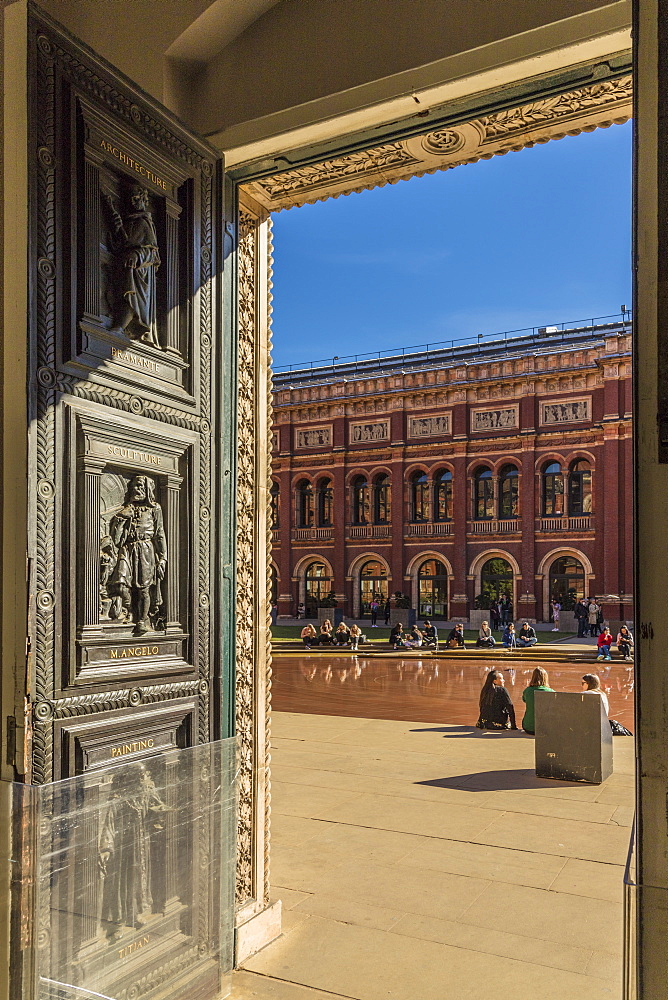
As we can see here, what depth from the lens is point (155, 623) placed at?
11.0 feet

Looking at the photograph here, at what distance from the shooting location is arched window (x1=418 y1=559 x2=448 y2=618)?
135ft

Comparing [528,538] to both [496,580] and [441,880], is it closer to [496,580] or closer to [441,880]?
[496,580]

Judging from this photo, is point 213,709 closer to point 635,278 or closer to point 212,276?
point 212,276

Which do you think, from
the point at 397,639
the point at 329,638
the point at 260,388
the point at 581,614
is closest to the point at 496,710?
the point at 260,388

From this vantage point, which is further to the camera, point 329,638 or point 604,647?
point 329,638

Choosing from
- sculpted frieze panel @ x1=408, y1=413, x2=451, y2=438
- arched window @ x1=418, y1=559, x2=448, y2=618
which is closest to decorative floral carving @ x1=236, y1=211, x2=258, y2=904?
arched window @ x1=418, y1=559, x2=448, y2=618

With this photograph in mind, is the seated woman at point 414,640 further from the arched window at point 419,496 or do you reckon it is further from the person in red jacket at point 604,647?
the arched window at point 419,496

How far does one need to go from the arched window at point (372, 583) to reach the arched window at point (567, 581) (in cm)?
888

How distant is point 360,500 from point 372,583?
4568 mm

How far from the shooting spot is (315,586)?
44938 mm

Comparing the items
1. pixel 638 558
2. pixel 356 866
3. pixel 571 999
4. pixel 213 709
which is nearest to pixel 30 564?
pixel 213 709

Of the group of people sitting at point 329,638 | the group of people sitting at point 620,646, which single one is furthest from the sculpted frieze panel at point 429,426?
the group of people sitting at point 620,646

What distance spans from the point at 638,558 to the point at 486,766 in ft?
23.8

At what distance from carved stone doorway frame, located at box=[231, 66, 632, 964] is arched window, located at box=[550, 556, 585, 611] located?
34.5 m
